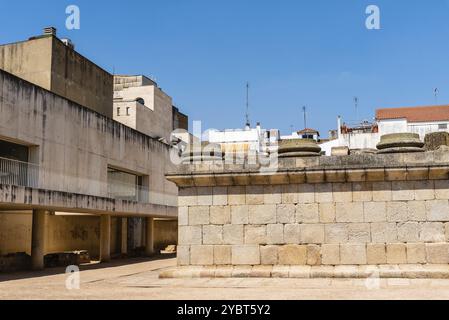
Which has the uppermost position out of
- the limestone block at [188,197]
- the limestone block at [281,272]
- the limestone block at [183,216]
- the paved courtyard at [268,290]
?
the limestone block at [188,197]

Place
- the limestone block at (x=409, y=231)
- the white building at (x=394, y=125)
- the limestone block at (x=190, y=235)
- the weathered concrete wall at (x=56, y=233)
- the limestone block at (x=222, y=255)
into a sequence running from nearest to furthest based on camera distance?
the limestone block at (x=409, y=231), the limestone block at (x=222, y=255), the limestone block at (x=190, y=235), the weathered concrete wall at (x=56, y=233), the white building at (x=394, y=125)

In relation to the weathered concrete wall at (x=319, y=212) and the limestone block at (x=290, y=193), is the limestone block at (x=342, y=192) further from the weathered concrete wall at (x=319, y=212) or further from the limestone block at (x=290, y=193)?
the limestone block at (x=290, y=193)

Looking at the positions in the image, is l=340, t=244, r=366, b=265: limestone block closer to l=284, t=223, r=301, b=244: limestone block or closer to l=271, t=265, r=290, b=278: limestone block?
l=284, t=223, r=301, b=244: limestone block

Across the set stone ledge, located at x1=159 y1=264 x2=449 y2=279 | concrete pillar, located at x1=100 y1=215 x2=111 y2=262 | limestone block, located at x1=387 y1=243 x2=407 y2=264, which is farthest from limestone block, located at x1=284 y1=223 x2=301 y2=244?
concrete pillar, located at x1=100 y1=215 x2=111 y2=262

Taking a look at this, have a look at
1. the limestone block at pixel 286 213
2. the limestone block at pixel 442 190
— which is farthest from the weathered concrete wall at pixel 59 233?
the limestone block at pixel 442 190

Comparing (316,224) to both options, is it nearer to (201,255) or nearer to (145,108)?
(201,255)

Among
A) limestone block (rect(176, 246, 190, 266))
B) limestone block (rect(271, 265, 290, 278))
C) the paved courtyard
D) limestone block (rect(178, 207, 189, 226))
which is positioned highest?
limestone block (rect(178, 207, 189, 226))

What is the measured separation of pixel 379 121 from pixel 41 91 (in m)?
38.2

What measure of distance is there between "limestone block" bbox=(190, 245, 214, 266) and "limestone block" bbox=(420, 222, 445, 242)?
16.1 ft

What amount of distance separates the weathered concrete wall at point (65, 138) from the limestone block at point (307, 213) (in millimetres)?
10658

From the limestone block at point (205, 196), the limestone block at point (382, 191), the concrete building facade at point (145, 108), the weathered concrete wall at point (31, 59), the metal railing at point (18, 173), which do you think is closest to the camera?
the limestone block at point (382, 191)

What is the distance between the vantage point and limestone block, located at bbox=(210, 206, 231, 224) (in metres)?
13.0

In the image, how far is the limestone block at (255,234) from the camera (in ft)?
41.8
